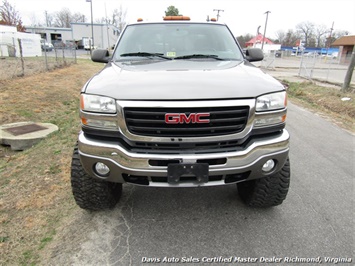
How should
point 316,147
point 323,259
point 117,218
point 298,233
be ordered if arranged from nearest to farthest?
point 323,259 < point 298,233 < point 117,218 < point 316,147

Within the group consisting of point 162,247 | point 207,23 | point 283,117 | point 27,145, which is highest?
point 207,23

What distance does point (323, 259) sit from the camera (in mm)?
2312

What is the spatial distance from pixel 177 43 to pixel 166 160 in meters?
1.91

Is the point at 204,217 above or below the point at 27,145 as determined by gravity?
above

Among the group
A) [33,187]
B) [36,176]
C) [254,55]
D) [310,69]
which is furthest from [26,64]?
[310,69]

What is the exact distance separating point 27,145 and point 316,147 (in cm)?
532

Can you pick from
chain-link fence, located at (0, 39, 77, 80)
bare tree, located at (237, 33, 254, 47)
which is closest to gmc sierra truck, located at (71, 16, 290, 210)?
chain-link fence, located at (0, 39, 77, 80)

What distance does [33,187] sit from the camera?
333cm

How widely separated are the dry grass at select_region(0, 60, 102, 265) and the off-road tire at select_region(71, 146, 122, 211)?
34cm

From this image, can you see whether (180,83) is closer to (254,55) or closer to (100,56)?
(100,56)

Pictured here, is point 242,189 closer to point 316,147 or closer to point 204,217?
point 204,217

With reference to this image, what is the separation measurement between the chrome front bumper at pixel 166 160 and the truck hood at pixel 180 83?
43cm

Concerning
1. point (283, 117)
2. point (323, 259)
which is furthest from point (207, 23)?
point (323, 259)

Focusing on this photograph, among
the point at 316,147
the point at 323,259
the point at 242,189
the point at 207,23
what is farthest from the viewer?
the point at 316,147
